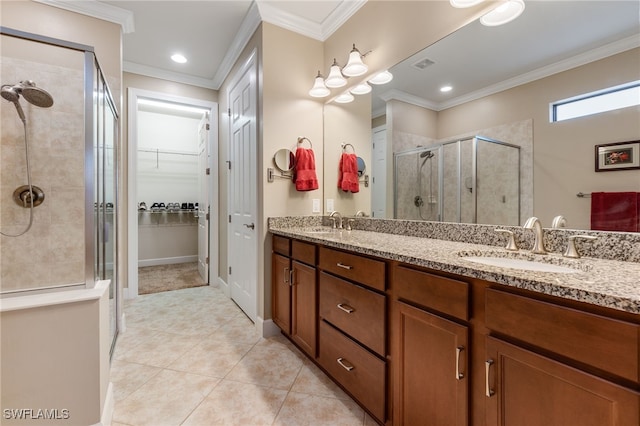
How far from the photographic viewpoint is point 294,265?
2.03m

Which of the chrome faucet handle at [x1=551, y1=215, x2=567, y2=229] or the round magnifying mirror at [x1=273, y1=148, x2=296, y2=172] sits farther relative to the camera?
the round magnifying mirror at [x1=273, y1=148, x2=296, y2=172]

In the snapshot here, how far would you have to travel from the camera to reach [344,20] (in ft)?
7.80

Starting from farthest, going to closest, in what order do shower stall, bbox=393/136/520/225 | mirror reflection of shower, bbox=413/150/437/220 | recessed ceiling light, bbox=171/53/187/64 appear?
recessed ceiling light, bbox=171/53/187/64
mirror reflection of shower, bbox=413/150/437/220
shower stall, bbox=393/136/520/225

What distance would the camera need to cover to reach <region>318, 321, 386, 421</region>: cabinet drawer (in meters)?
1.29

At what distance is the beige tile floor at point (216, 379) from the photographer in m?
1.46

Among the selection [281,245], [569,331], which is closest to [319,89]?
[281,245]

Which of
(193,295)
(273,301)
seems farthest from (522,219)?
(193,295)

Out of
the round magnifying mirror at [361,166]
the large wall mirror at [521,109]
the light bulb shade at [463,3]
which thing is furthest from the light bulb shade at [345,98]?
the light bulb shade at [463,3]

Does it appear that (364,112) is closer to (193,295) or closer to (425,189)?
(425,189)

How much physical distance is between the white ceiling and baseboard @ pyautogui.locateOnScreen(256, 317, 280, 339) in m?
1.99

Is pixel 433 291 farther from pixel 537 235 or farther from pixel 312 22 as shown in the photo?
pixel 312 22

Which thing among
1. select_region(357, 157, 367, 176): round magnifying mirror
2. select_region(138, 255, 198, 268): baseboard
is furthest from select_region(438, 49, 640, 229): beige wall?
select_region(138, 255, 198, 268): baseboard

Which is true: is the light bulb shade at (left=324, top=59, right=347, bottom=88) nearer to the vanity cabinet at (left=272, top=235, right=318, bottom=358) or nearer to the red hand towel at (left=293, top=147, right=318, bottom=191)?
the red hand towel at (left=293, top=147, right=318, bottom=191)

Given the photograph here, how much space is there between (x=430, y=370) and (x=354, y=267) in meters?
0.55
